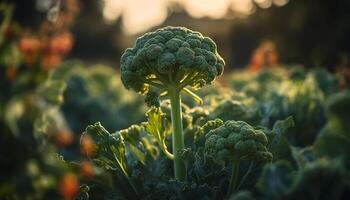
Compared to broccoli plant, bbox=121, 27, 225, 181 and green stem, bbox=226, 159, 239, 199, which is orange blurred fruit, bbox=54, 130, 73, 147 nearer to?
broccoli plant, bbox=121, 27, 225, 181

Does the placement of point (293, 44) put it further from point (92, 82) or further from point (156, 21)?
point (156, 21)

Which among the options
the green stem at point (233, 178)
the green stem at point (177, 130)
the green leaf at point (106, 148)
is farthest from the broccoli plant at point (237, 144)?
the green leaf at point (106, 148)

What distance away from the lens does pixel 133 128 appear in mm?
4086

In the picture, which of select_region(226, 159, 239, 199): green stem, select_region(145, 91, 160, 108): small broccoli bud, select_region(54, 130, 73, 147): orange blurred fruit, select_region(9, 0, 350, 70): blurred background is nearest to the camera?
select_region(54, 130, 73, 147): orange blurred fruit

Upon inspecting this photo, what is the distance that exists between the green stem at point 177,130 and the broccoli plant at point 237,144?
34 centimetres

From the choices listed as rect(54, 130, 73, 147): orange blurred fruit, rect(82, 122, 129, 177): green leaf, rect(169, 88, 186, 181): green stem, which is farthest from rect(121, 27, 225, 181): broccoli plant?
rect(54, 130, 73, 147): orange blurred fruit

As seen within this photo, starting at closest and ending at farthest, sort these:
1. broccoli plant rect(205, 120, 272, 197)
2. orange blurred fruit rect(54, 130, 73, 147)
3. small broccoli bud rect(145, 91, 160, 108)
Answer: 1. orange blurred fruit rect(54, 130, 73, 147)
2. broccoli plant rect(205, 120, 272, 197)
3. small broccoli bud rect(145, 91, 160, 108)

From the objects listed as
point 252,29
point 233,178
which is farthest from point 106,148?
point 252,29

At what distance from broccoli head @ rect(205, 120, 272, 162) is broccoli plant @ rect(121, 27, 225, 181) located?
35 cm

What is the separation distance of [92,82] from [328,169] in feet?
31.1

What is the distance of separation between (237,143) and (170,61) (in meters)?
0.57

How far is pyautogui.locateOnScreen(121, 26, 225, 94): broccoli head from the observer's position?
3.40 meters

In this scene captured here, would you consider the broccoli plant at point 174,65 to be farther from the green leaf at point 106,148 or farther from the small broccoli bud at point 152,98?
the green leaf at point 106,148

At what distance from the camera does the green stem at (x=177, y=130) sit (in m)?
3.62
